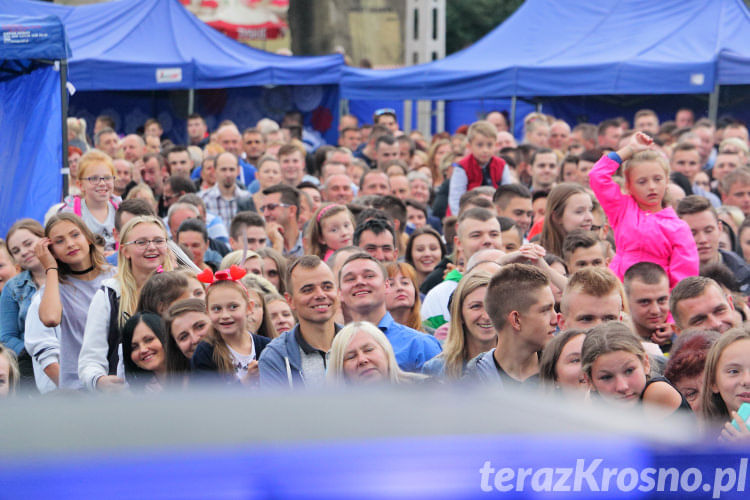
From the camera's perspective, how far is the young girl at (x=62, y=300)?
19.1 feet

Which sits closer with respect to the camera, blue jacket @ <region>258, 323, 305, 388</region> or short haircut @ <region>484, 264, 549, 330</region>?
short haircut @ <region>484, 264, 549, 330</region>

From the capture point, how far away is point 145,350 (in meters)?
5.25

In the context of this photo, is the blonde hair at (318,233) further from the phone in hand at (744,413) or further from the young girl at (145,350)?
the phone in hand at (744,413)

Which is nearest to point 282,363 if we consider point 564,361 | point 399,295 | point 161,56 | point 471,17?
point 564,361

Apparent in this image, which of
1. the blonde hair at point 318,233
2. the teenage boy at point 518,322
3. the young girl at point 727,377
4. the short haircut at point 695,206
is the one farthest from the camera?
the blonde hair at point 318,233

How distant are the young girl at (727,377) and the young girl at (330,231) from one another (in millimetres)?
3362

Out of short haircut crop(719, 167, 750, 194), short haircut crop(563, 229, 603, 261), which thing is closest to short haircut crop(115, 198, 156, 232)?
short haircut crop(563, 229, 603, 261)

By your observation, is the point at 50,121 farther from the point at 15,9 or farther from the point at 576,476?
the point at 576,476

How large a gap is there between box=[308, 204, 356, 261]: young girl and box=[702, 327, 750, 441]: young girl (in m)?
3.36

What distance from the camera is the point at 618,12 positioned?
18.3m

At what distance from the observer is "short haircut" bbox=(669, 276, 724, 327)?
5230 mm

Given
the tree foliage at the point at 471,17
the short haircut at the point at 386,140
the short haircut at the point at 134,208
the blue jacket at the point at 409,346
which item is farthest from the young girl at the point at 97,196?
the tree foliage at the point at 471,17

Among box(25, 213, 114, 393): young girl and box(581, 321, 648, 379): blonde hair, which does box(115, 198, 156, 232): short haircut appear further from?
box(581, 321, 648, 379): blonde hair

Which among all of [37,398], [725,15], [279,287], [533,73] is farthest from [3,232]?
[725,15]
